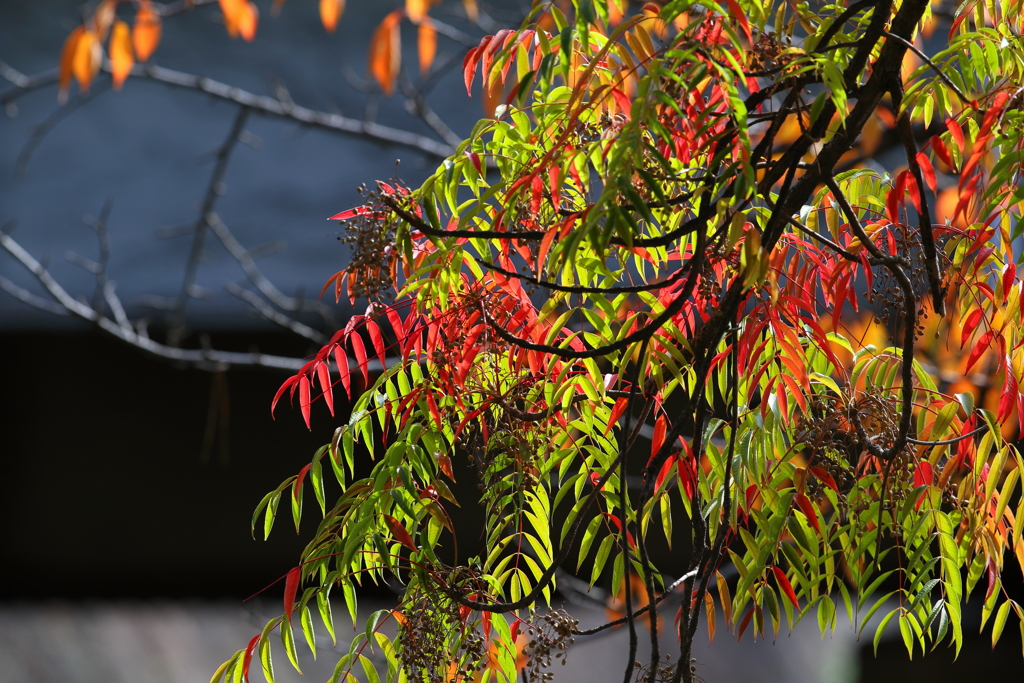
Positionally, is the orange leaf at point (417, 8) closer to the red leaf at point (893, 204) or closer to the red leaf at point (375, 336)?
the red leaf at point (375, 336)

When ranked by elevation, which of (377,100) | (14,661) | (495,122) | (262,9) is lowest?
(14,661)

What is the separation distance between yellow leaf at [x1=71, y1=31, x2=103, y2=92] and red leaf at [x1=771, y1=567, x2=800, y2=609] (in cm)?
107

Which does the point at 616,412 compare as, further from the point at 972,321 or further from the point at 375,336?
the point at 972,321

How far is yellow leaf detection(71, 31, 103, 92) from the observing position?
1108 mm

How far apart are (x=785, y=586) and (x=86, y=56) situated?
1.16m

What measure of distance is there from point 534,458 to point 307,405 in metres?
0.27

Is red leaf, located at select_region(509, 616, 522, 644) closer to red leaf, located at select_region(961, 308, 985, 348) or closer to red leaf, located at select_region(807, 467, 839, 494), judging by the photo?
red leaf, located at select_region(807, 467, 839, 494)

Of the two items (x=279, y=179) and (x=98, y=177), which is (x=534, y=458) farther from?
(x=98, y=177)

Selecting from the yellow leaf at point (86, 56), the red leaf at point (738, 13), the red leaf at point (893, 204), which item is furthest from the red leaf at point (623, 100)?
the yellow leaf at point (86, 56)

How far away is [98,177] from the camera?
2752 mm

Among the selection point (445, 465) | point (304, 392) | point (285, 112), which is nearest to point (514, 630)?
point (445, 465)

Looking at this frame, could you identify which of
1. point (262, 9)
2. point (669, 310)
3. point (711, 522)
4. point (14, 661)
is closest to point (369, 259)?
point (669, 310)

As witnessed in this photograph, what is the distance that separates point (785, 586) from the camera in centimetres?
85

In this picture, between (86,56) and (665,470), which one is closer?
(665,470)
